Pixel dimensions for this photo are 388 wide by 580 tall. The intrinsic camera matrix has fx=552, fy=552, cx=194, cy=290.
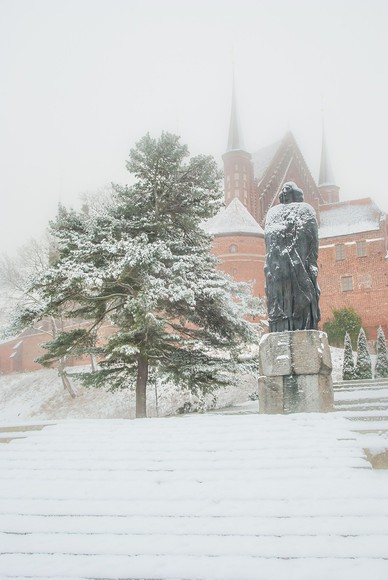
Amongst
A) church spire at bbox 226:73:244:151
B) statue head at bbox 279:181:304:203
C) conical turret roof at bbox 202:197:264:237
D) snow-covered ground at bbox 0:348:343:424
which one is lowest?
snow-covered ground at bbox 0:348:343:424

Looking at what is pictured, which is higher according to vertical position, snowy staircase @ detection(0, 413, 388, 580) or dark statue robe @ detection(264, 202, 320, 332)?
dark statue robe @ detection(264, 202, 320, 332)

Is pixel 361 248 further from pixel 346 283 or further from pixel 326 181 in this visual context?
pixel 326 181

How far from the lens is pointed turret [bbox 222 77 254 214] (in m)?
40.1

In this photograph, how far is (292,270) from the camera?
25.7 ft

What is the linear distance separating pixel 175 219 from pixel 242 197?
27065 mm

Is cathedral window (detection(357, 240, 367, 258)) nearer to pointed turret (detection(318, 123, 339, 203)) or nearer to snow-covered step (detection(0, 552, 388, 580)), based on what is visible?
pointed turret (detection(318, 123, 339, 203))

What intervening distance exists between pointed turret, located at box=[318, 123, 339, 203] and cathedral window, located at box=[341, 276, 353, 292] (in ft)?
47.8

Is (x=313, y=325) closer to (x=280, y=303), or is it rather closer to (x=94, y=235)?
(x=280, y=303)

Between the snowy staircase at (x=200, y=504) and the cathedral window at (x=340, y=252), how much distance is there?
3406 cm

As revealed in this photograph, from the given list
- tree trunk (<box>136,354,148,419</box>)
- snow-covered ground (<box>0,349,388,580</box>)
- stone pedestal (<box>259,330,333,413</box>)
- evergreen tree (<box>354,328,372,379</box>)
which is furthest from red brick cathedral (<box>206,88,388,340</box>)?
snow-covered ground (<box>0,349,388,580</box>)

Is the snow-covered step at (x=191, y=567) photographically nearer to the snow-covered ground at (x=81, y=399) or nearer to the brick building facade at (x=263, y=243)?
the snow-covered ground at (x=81, y=399)

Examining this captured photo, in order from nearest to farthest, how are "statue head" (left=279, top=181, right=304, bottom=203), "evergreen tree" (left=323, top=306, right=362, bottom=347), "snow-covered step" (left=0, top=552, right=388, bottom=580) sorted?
1. "snow-covered step" (left=0, top=552, right=388, bottom=580)
2. "statue head" (left=279, top=181, right=304, bottom=203)
3. "evergreen tree" (left=323, top=306, right=362, bottom=347)

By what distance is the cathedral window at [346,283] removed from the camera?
37688 mm

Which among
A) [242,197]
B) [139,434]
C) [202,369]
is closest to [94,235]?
[202,369]
